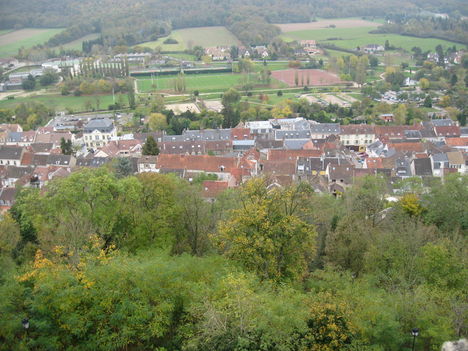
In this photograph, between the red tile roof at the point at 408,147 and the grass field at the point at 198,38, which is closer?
the red tile roof at the point at 408,147

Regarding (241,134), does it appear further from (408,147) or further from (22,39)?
(22,39)

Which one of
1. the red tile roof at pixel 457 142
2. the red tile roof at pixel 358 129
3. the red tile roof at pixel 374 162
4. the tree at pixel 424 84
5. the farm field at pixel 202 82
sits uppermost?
the farm field at pixel 202 82

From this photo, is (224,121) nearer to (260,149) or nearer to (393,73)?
(260,149)

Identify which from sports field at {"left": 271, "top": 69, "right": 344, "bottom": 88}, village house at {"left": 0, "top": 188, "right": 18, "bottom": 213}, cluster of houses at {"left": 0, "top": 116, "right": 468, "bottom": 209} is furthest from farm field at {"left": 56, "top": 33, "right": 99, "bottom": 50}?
village house at {"left": 0, "top": 188, "right": 18, "bottom": 213}

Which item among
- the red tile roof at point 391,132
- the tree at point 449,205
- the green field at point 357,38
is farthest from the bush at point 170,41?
the tree at point 449,205

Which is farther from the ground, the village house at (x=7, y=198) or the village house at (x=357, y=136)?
the village house at (x=7, y=198)

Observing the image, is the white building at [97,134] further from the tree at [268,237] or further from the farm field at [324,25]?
the farm field at [324,25]

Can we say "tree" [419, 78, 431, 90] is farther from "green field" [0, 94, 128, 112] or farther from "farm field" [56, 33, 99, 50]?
"farm field" [56, 33, 99, 50]
